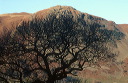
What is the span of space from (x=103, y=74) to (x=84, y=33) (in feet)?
294

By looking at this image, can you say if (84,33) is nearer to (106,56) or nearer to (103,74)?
(106,56)

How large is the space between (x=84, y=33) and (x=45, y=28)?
7712 millimetres

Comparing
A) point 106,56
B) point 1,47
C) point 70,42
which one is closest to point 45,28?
point 70,42

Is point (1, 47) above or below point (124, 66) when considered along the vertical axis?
above

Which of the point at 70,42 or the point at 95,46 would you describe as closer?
the point at 70,42

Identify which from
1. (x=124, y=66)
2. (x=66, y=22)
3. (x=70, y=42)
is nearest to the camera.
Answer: (x=70, y=42)

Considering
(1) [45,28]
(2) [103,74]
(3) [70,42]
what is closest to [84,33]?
(3) [70,42]

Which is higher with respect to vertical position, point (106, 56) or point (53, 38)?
point (53, 38)

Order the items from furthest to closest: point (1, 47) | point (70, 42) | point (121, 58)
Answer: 1. point (121, 58)
2. point (70, 42)
3. point (1, 47)

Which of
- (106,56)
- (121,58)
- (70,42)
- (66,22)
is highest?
(66,22)

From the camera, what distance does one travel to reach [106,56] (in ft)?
129

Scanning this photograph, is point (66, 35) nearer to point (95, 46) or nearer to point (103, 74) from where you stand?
point (95, 46)

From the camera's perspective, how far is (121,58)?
558 ft

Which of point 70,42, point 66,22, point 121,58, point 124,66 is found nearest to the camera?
point 70,42
